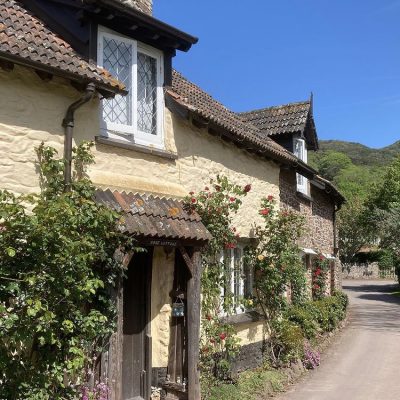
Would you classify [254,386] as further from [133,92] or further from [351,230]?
[351,230]

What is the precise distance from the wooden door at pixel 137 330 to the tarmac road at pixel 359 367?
2.97m

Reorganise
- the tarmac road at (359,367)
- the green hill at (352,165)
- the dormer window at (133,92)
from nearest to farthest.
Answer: the dormer window at (133,92)
the tarmac road at (359,367)
the green hill at (352,165)

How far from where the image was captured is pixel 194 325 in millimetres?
8344

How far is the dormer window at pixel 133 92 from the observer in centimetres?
802

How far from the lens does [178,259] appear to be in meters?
8.95

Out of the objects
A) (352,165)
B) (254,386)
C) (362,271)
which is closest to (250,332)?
(254,386)

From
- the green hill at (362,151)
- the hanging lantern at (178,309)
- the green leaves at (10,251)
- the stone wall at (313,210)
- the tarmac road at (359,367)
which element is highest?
the green hill at (362,151)

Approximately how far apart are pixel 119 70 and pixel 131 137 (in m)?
1.17

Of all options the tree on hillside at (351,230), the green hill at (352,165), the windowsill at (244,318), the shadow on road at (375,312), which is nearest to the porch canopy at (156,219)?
the windowsill at (244,318)

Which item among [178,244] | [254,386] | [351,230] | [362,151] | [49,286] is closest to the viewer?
[49,286]

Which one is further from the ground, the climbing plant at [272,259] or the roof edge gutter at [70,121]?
the roof edge gutter at [70,121]

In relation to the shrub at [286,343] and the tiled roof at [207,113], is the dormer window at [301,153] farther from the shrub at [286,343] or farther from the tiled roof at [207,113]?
the shrub at [286,343]

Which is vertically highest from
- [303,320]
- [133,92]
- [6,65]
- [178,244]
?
[133,92]

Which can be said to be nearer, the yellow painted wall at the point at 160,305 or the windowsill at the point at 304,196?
the yellow painted wall at the point at 160,305
